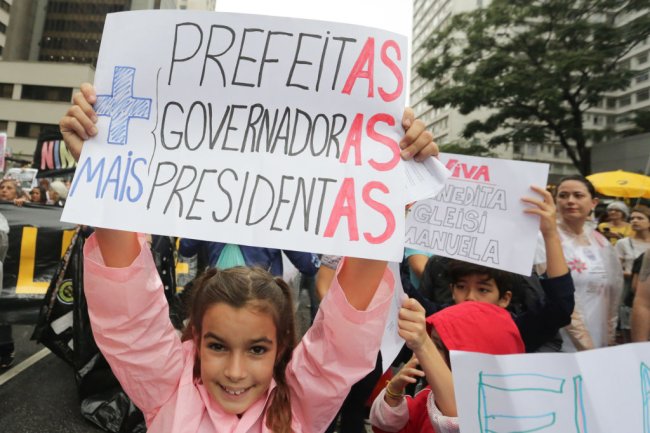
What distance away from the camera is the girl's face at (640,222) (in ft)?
14.9

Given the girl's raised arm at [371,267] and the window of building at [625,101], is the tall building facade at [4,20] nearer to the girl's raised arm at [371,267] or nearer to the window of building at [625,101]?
the girl's raised arm at [371,267]

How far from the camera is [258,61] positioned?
4.42 ft

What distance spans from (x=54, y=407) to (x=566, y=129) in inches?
760

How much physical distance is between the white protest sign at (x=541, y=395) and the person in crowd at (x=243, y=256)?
70.4 inches

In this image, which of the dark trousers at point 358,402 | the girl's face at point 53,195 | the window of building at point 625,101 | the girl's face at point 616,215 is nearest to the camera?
the dark trousers at point 358,402

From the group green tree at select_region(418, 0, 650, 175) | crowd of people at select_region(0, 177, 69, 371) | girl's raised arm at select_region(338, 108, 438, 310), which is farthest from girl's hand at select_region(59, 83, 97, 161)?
green tree at select_region(418, 0, 650, 175)

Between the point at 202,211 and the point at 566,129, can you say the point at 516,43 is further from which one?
the point at 202,211

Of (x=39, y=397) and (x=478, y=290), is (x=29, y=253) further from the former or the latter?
(x=478, y=290)

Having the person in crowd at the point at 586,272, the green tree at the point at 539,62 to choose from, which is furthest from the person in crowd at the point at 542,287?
the green tree at the point at 539,62

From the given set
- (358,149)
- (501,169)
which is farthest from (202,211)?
(501,169)

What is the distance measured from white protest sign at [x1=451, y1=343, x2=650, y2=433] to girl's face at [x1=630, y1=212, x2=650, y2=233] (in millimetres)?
4122

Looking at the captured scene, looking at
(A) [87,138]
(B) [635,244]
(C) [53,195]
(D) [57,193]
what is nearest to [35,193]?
(D) [57,193]

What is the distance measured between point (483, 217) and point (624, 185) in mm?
7732

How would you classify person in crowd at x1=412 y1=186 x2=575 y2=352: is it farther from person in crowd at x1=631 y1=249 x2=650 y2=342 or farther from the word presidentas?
the word presidentas
